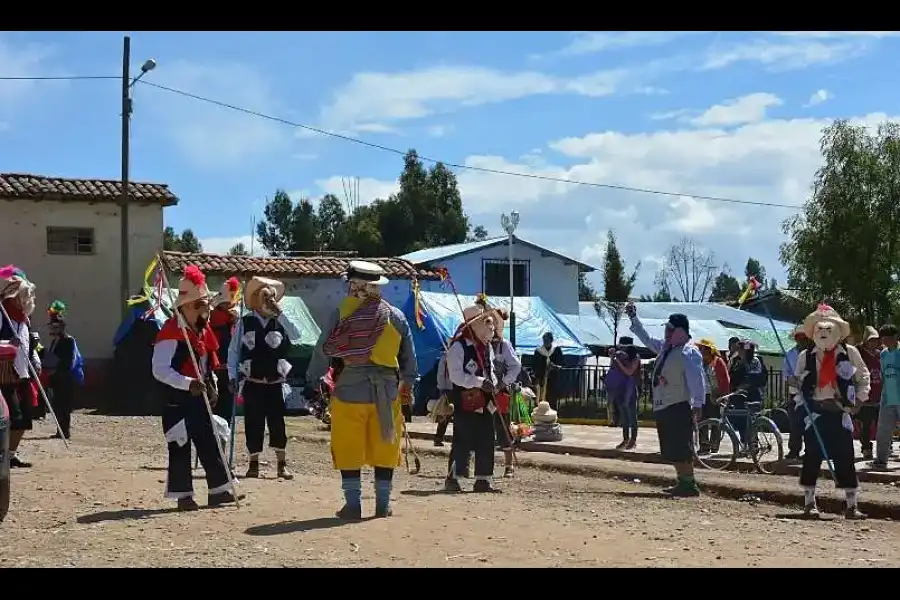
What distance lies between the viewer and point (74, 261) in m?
29.8

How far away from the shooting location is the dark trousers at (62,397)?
16047mm

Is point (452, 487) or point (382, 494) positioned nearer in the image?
point (382, 494)

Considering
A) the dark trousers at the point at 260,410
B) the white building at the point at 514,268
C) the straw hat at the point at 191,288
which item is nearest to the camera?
the straw hat at the point at 191,288

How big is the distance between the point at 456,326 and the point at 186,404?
18.7m

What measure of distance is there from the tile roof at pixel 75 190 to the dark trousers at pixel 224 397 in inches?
722

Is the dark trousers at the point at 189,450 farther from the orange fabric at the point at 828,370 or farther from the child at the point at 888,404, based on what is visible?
the child at the point at 888,404

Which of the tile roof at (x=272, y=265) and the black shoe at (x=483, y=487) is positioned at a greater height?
the tile roof at (x=272, y=265)

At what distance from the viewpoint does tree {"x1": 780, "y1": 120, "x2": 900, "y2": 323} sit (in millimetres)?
30125

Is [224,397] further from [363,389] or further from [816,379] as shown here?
[816,379]

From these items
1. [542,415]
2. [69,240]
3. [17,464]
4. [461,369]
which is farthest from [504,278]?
[461,369]

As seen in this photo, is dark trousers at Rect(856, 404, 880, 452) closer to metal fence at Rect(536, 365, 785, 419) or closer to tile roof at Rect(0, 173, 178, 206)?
metal fence at Rect(536, 365, 785, 419)

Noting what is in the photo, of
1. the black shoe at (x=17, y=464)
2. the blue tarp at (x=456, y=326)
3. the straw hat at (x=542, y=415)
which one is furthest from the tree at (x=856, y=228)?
the black shoe at (x=17, y=464)

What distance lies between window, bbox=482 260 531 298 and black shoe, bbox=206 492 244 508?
30.6 meters

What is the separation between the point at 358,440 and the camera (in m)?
8.72
